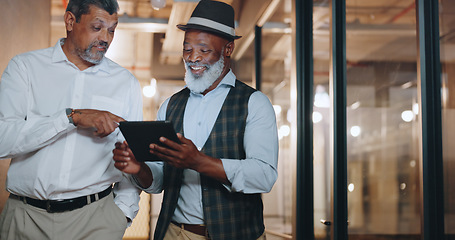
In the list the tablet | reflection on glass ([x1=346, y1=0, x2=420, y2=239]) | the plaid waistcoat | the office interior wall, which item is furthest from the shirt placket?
reflection on glass ([x1=346, y1=0, x2=420, y2=239])

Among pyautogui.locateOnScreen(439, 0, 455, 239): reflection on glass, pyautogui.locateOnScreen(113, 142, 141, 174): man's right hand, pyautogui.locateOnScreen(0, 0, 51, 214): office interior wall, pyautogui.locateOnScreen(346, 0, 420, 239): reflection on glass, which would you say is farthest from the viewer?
pyautogui.locateOnScreen(0, 0, 51, 214): office interior wall

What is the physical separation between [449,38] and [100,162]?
56.8 inches

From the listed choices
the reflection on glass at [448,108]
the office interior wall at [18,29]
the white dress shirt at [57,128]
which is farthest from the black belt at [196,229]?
the office interior wall at [18,29]

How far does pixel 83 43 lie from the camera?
1.89 m

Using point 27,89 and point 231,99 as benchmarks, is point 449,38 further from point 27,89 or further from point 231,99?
point 27,89

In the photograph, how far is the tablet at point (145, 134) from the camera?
5.16 feet

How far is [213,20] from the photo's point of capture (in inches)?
81.2

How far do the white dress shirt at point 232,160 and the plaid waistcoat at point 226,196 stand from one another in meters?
0.03

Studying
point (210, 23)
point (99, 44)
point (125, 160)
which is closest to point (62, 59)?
point (99, 44)

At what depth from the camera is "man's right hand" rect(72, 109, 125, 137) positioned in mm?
1689

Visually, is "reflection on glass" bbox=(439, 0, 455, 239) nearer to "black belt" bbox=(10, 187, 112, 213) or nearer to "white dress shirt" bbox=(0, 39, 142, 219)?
"white dress shirt" bbox=(0, 39, 142, 219)

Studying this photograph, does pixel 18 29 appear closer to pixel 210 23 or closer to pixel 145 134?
pixel 210 23

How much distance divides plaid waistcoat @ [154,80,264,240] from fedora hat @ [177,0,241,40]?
0.92 feet

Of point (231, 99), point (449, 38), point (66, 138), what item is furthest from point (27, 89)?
point (449, 38)
